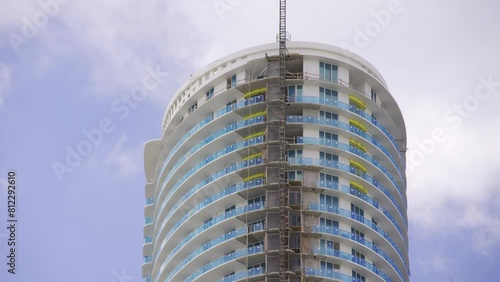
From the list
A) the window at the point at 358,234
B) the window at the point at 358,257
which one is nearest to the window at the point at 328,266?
the window at the point at 358,257

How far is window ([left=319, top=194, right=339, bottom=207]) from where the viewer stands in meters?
199

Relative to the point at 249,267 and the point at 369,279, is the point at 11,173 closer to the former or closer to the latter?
the point at 249,267

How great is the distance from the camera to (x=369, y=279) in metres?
197

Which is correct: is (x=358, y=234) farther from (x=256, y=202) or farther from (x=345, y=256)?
(x=256, y=202)

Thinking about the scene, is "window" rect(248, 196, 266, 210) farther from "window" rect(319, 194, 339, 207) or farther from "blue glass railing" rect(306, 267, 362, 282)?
"blue glass railing" rect(306, 267, 362, 282)

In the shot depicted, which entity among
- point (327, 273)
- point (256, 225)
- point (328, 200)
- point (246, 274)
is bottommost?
point (246, 274)

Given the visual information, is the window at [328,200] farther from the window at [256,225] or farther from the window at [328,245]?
the window at [256,225]

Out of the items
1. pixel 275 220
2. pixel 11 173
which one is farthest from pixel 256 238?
pixel 11 173

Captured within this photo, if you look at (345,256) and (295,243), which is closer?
(295,243)

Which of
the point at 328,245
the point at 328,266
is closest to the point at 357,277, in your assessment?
the point at 328,266

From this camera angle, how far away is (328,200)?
19912 cm

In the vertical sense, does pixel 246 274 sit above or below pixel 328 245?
below

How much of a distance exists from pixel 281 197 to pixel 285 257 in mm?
8105

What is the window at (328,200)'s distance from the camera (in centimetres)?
19862
